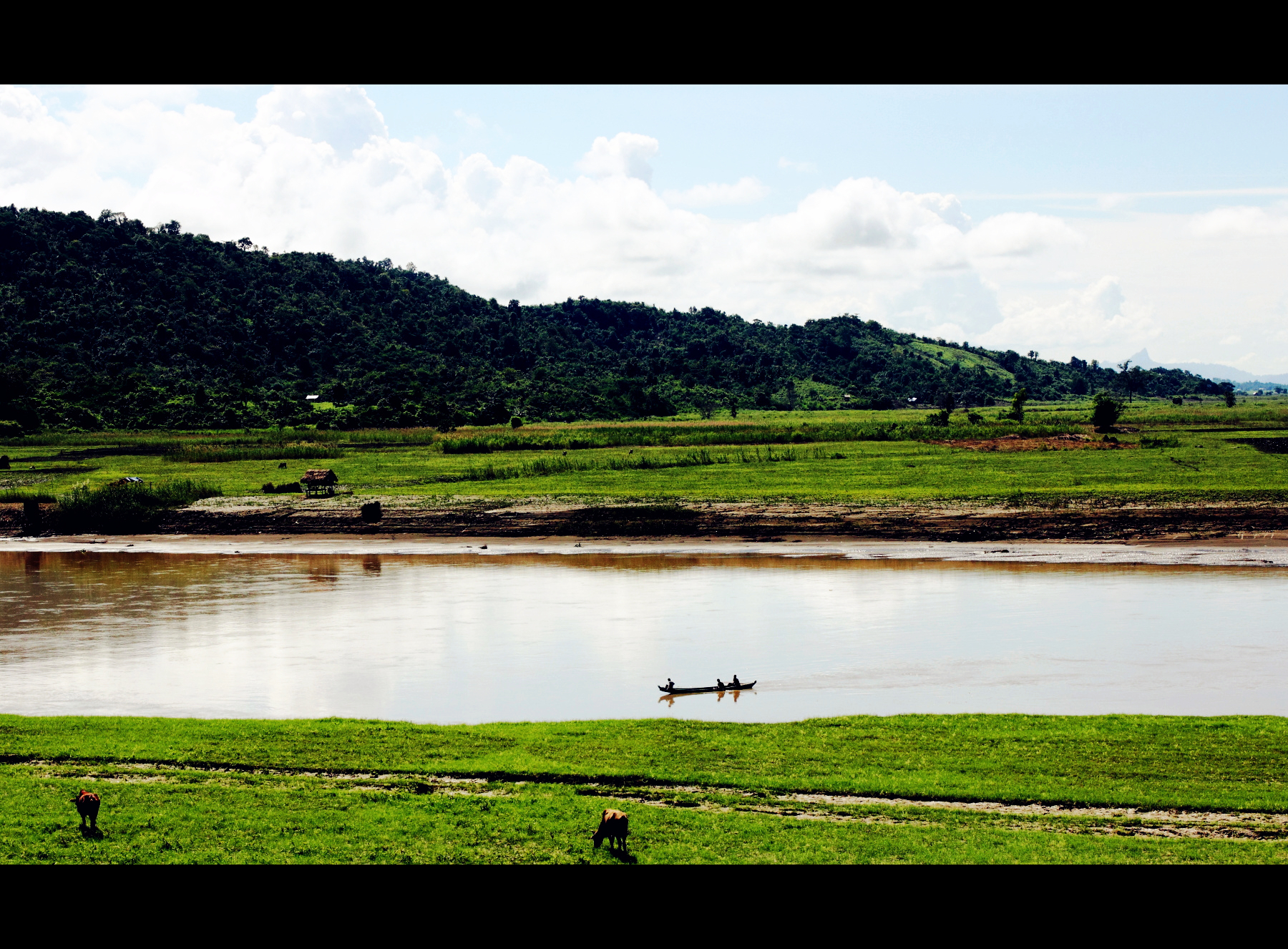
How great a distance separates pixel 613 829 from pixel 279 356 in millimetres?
145611

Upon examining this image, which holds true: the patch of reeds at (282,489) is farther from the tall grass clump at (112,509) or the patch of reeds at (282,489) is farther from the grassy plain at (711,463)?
the tall grass clump at (112,509)

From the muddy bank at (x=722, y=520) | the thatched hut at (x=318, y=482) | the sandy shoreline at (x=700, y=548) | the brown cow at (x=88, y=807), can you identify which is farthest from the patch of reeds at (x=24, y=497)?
the brown cow at (x=88, y=807)

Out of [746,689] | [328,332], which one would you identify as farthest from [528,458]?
[328,332]

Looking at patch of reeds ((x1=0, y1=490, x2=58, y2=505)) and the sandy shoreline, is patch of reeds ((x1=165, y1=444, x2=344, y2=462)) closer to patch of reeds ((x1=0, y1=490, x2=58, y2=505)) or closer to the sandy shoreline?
patch of reeds ((x1=0, y1=490, x2=58, y2=505))

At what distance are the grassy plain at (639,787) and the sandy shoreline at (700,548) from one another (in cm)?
2477

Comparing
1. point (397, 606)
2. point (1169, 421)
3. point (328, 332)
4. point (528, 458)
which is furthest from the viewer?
point (328, 332)

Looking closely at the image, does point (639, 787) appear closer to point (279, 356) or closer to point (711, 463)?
point (711, 463)

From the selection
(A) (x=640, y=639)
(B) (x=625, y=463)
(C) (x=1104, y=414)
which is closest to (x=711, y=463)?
(B) (x=625, y=463)

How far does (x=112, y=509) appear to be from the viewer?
177 ft
